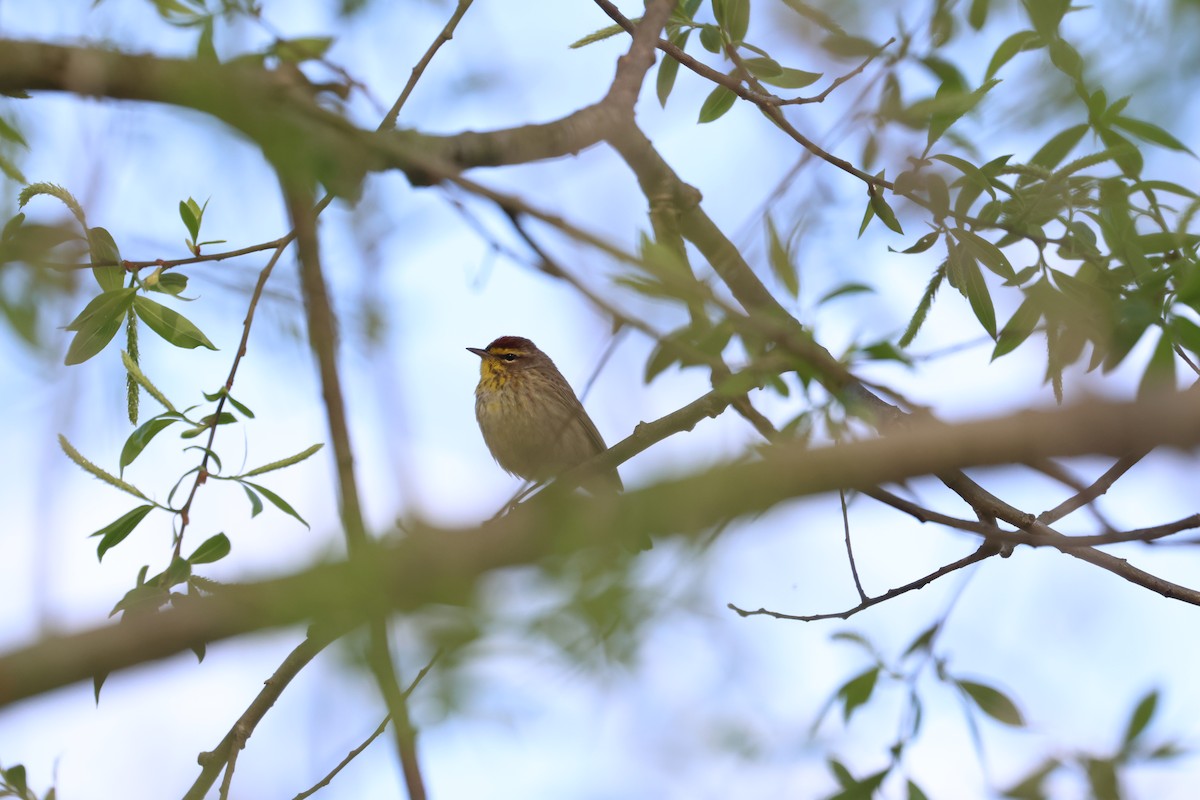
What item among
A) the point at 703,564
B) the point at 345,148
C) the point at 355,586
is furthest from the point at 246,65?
the point at 703,564

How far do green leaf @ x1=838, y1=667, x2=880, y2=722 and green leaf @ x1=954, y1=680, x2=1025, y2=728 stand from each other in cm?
31

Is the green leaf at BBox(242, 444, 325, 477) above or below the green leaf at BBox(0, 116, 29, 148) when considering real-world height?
below

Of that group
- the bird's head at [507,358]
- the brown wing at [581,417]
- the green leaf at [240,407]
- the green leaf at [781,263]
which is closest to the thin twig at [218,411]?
the green leaf at [240,407]

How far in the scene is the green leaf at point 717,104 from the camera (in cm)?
462

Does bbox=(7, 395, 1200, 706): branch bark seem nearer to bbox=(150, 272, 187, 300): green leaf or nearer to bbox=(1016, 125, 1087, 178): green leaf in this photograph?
bbox=(150, 272, 187, 300): green leaf

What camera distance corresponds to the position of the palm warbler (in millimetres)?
7801

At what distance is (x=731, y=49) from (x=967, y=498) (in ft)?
6.47

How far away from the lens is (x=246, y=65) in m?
2.65

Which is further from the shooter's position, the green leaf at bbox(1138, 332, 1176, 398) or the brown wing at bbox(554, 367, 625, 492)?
the brown wing at bbox(554, 367, 625, 492)

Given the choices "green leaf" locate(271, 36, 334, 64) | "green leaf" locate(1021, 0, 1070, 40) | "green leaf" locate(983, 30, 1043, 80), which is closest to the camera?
"green leaf" locate(271, 36, 334, 64)

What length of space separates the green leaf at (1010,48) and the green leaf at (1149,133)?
527mm

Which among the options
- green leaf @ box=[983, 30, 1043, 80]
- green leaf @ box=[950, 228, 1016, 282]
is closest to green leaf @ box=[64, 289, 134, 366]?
green leaf @ box=[950, 228, 1016, 282]

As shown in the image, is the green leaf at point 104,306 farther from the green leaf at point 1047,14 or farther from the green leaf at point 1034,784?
the green leaf at point 1034,784

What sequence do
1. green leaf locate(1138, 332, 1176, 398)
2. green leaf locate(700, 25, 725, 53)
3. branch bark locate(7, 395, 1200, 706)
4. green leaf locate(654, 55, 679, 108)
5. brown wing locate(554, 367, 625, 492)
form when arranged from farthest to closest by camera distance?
1. brown wing locate(554, 367, 625, 492)
2. green leaf locate(654, 55, 679, 108)
3. green leaf locate(700, 25, 725, 53)
4. green leaf locate(1138, 332, 1176, 398)
5. branch bark locate(7, 395, 1200, 706)
